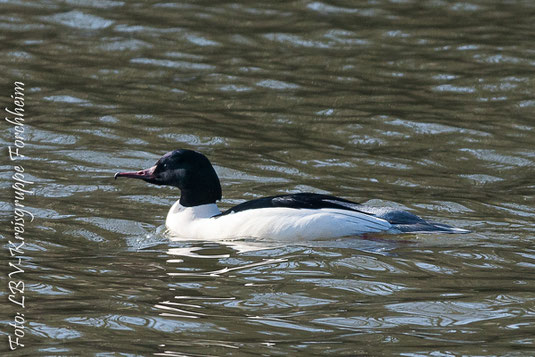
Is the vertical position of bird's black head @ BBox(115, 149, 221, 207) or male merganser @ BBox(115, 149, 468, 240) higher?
bird's black head @ BBox(115, 149, 221, 207)

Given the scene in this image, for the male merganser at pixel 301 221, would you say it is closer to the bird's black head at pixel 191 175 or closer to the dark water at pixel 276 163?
the dark water at pixel 276 163

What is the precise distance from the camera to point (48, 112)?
1347 centimetres

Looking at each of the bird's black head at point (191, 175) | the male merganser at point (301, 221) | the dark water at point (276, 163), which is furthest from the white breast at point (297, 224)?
the bird's black head at point (191, 175)

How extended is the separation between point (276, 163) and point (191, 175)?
2.41 m

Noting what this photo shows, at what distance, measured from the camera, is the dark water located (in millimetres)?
6434

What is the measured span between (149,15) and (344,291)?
1132cm

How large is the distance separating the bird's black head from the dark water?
0.49 metres

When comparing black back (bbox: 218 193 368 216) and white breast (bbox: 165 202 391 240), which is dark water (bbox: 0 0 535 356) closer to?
white breast (bbox: 165 202 391 240)

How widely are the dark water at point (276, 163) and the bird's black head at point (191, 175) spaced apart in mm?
492

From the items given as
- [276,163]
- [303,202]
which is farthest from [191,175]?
[276,163]

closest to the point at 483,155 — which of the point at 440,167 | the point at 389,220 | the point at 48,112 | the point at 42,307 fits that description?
the point at 440,167

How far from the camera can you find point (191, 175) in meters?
9.62

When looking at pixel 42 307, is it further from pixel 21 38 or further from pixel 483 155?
pixel 21 38

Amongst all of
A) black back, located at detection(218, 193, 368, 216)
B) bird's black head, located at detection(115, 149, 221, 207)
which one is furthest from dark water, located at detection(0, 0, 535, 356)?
bird's black head, located at detection(115, 149, 221, 207)
